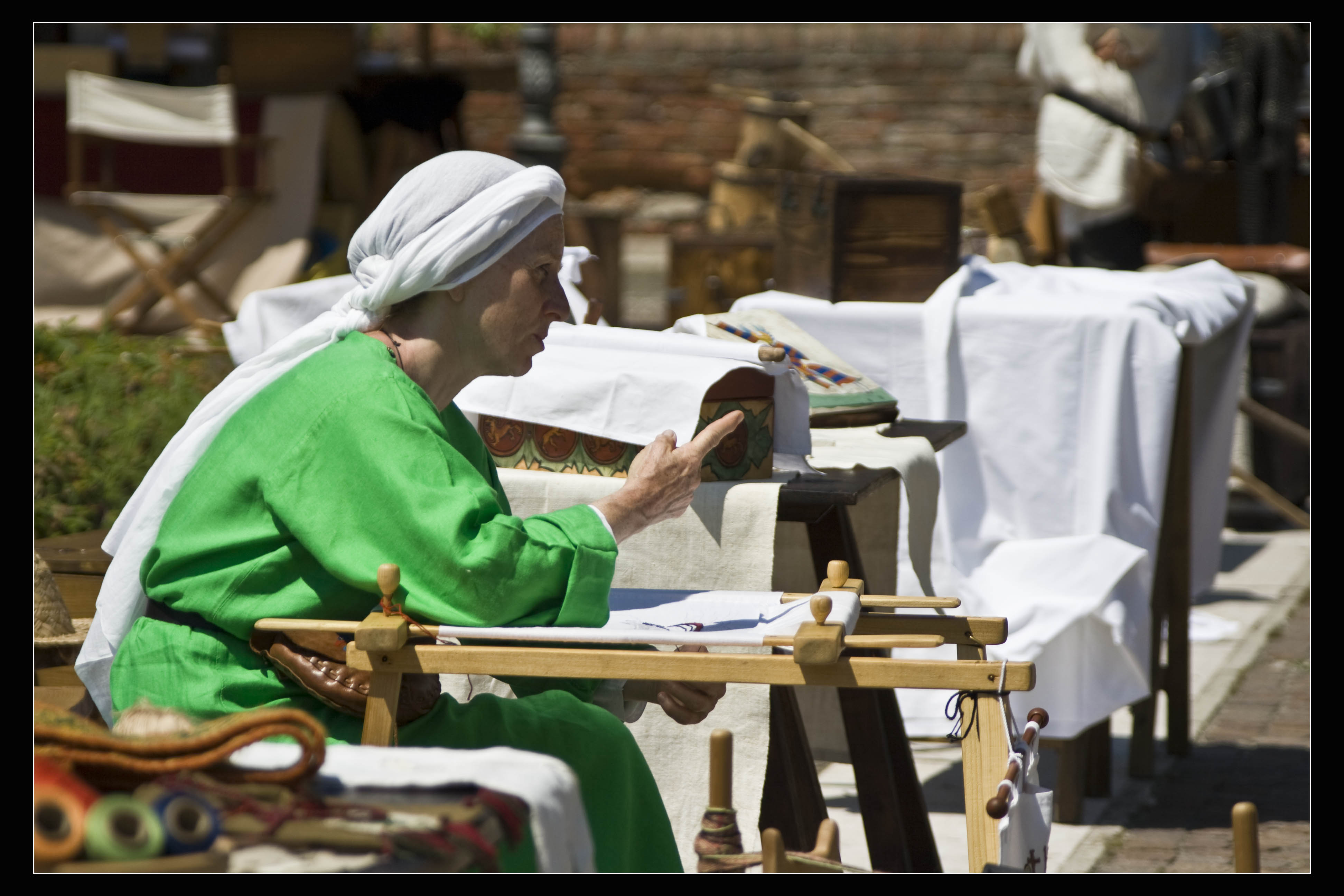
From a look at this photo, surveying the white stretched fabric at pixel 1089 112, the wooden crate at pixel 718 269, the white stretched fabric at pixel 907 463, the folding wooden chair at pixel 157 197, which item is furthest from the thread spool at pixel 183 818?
the folding wooden chair at pixel 157 197

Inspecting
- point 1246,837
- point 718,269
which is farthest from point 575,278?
point 718,269

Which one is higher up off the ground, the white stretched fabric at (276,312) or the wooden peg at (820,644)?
the white stretched fabric at (276,312)

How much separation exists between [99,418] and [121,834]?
3.47 m

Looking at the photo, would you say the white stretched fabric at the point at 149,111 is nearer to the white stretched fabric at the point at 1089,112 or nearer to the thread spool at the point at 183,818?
the white stretched fabric at the point at 1089,112

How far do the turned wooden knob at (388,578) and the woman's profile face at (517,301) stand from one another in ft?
1.22

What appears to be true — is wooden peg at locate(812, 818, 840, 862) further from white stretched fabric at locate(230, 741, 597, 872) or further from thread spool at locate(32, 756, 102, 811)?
thread spool at locate(32, 756, 102, 811)

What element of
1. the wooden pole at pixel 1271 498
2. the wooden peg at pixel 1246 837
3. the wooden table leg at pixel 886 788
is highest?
the wooden peg at pixel 1246 837

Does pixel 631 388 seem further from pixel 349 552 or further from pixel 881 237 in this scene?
pixel 881 237

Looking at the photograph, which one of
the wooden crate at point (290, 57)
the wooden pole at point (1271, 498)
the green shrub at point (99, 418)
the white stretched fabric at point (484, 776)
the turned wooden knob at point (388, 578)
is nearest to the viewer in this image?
the white stretched fabric at point (484, 776)

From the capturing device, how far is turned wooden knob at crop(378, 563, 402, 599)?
183cm

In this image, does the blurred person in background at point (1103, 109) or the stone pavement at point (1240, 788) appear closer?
the stone pavement at point (1240, 788)

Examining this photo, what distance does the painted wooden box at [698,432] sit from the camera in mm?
2834

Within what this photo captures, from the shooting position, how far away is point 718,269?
7.79m
